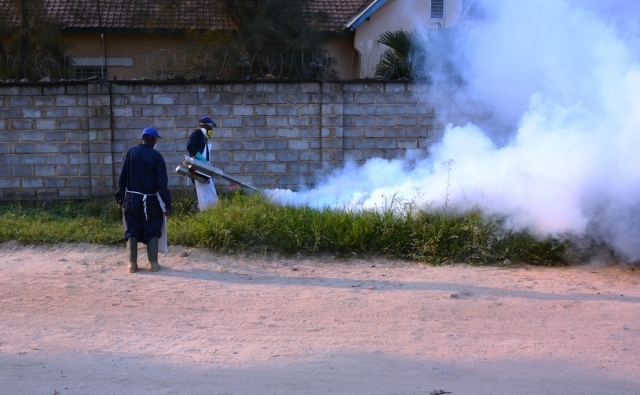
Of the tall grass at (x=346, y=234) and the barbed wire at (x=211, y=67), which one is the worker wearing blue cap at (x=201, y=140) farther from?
the barbed wire at (x=211, y=67)

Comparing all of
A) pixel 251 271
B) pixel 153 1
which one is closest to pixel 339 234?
pixel 251 271

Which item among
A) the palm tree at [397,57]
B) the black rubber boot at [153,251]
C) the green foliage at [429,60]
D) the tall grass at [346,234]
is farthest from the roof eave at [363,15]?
the black rubber boot at [153,251]

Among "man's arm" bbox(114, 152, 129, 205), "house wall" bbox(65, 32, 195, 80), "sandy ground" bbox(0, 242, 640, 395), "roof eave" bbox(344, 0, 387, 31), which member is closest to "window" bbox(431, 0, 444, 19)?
"roof eave" bbox(344, 0, 387, 31)

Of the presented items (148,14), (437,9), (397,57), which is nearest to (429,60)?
(397,57)

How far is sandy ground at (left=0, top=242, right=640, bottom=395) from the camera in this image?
4547 millimetres

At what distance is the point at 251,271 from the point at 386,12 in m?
10.1

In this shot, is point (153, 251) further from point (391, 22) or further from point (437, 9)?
point (391, 22)

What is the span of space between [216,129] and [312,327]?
5.76 m

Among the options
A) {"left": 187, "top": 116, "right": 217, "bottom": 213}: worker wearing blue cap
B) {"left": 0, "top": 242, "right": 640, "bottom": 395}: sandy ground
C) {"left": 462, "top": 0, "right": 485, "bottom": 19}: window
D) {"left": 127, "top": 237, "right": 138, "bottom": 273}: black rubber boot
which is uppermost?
{"left": 462, "top": 0, "right": 485, "bottom": 19}: window

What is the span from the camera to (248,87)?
10.7 meters

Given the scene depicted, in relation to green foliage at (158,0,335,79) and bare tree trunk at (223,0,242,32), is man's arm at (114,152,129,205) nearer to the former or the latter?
green foliage at (158,0,335,79)

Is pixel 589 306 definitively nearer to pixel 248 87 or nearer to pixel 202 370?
pixel 202 370

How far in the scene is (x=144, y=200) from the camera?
24.3 feet

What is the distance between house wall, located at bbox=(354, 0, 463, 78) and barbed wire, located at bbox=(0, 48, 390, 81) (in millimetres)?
96
